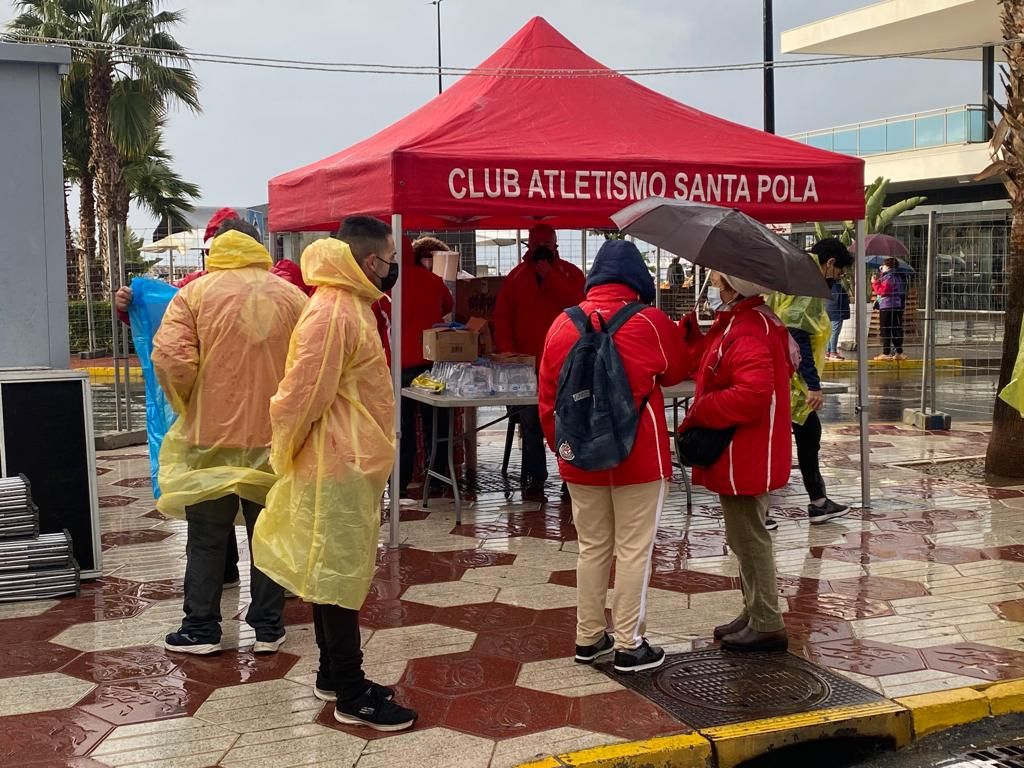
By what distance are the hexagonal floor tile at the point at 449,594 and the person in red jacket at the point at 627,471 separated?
1.18 m

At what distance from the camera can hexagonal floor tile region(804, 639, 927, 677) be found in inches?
196

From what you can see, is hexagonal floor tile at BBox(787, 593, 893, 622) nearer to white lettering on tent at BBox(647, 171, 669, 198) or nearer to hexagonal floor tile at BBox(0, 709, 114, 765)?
white lettering on tent at BBox(647, 171, 669, 198)

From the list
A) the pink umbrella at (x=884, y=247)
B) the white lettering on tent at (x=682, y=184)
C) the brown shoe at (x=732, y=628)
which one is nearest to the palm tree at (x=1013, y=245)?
the white lettering on tent at (x=682, y=184)

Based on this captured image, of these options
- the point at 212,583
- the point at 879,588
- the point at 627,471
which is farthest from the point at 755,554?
the point at 212,583

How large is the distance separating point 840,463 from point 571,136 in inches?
166

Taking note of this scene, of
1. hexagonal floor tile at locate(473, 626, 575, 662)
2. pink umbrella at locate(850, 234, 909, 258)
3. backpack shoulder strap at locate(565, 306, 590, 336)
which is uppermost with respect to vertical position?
pink umbrella at locate(850, 234, 909, 258)

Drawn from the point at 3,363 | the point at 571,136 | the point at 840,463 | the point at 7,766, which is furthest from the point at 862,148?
the point at 7,766

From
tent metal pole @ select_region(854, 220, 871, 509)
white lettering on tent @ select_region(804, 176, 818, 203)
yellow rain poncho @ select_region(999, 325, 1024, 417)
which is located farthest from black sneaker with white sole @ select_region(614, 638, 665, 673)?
white lettering on tent @ select_region(804, 176, 818, 203)

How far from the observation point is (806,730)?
4355 mm

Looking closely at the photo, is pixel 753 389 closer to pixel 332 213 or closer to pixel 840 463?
pixel 332 213

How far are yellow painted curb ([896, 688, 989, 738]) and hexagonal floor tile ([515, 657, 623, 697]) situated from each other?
115cm

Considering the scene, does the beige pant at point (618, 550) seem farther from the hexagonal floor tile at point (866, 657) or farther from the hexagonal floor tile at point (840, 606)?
the hexagonal floor tile at point (840, 606)

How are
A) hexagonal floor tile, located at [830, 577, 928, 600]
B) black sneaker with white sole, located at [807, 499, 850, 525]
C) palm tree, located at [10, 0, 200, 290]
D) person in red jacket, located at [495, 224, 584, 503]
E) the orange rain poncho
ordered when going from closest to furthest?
the orange rain poncho → hexagonal floor tile, located at [830, 577, 928, 600] → black sneaker with white sole, located at [807, 499, 850, 525] → person in red jacket, located at [495, 224, 584, 503] → palm tree, located at [10, 0, 200, 290]

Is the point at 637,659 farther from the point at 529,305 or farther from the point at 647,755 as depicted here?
the point at 529,305
